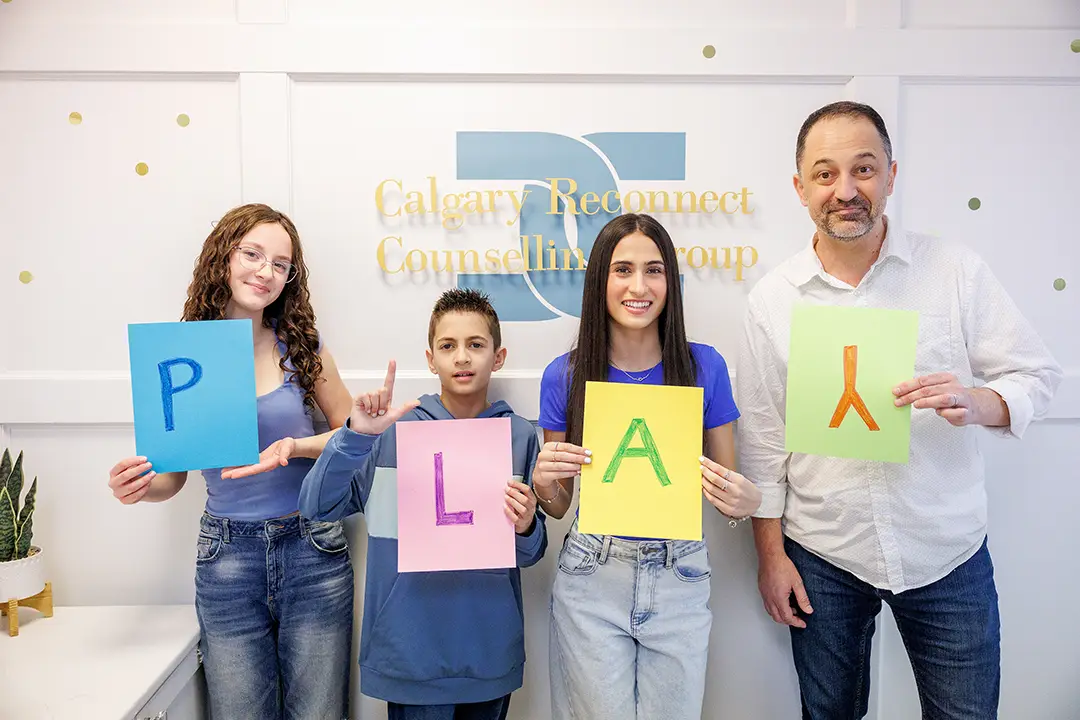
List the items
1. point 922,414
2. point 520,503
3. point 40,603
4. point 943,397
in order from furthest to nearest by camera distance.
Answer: point 40,603 → point 922,414 → point 520,503 → point 943,397

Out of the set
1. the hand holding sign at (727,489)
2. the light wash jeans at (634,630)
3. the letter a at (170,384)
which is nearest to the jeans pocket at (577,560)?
the light wash jeans at (634,630)

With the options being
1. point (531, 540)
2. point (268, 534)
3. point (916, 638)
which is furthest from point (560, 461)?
point (916, 638)

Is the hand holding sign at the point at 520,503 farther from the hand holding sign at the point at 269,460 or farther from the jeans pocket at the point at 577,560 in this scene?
the hand holding sign at the point at 269,460

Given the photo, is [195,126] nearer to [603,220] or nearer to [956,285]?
[603,220]

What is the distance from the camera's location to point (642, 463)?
5.23ft

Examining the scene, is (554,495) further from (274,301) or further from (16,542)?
(16,542)

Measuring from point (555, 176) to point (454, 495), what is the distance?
1006 mm

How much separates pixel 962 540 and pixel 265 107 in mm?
Answer: 2223

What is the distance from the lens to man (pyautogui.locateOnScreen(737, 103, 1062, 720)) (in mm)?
1678

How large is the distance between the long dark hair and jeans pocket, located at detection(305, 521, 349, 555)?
73 cm

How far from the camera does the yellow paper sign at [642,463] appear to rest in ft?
5.18

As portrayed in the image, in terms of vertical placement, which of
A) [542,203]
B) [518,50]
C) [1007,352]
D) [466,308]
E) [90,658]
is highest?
[518,50]

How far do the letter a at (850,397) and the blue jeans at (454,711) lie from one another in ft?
3.78

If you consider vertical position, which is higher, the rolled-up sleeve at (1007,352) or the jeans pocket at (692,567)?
the rolled-up sleeve at (1007,352)
